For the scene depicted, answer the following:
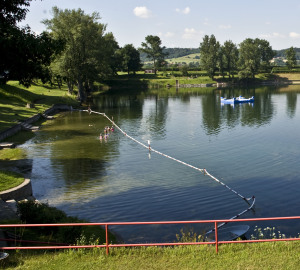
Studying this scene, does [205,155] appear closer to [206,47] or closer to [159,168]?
[159,168]

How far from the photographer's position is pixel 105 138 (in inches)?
2128

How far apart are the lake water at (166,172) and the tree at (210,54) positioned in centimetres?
12557

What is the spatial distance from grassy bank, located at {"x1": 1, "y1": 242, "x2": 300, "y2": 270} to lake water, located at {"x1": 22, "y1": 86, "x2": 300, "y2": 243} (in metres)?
7.55

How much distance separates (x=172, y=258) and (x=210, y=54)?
607 feet

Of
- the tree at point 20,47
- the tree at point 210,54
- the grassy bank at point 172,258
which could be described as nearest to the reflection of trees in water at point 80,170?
the tree at point 20,47

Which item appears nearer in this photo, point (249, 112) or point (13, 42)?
point (13, 42)

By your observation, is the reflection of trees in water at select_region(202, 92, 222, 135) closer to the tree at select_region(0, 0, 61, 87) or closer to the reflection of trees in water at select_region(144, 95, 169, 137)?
the reflection of trees in water at select_region(144, 95, 169, 137)

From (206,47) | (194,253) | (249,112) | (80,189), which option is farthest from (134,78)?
(194,253)

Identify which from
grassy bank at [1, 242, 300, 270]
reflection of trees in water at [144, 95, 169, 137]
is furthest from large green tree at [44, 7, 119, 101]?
grassy bank at [1, 242, 300, 270]

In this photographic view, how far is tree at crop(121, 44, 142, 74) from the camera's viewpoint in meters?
194


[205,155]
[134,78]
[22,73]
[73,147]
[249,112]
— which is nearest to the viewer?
[22,73]

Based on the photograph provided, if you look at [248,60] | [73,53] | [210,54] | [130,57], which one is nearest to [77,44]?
[73,53]

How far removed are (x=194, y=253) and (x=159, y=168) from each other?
24.1 metres

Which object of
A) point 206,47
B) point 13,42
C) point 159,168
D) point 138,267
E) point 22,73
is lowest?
point 159,168
